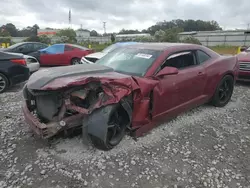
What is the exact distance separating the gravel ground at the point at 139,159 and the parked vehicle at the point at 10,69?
2.24m

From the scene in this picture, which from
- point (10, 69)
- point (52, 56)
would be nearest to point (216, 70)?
point (10, 69)

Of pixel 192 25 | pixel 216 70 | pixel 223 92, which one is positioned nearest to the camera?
pixel 216 70

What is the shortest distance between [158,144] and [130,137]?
0.43m

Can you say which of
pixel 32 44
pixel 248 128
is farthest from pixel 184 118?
pixel 32 44

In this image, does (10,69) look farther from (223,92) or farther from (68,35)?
(68,35)

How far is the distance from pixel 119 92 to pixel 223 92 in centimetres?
304

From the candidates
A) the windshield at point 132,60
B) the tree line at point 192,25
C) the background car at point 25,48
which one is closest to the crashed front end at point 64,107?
the windshield at point 132,60

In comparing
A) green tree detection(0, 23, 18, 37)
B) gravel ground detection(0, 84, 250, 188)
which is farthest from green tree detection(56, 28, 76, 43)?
green tree detection(0, 23, 18, 37)

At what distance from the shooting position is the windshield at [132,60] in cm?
342

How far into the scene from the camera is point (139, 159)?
289 centimetres

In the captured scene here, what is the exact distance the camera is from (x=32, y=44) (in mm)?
11375

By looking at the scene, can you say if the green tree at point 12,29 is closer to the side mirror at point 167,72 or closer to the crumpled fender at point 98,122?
the side mirror at point 167,72

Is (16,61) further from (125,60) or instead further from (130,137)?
(130,137)

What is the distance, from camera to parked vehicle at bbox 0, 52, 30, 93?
Result: 19.1 feet
